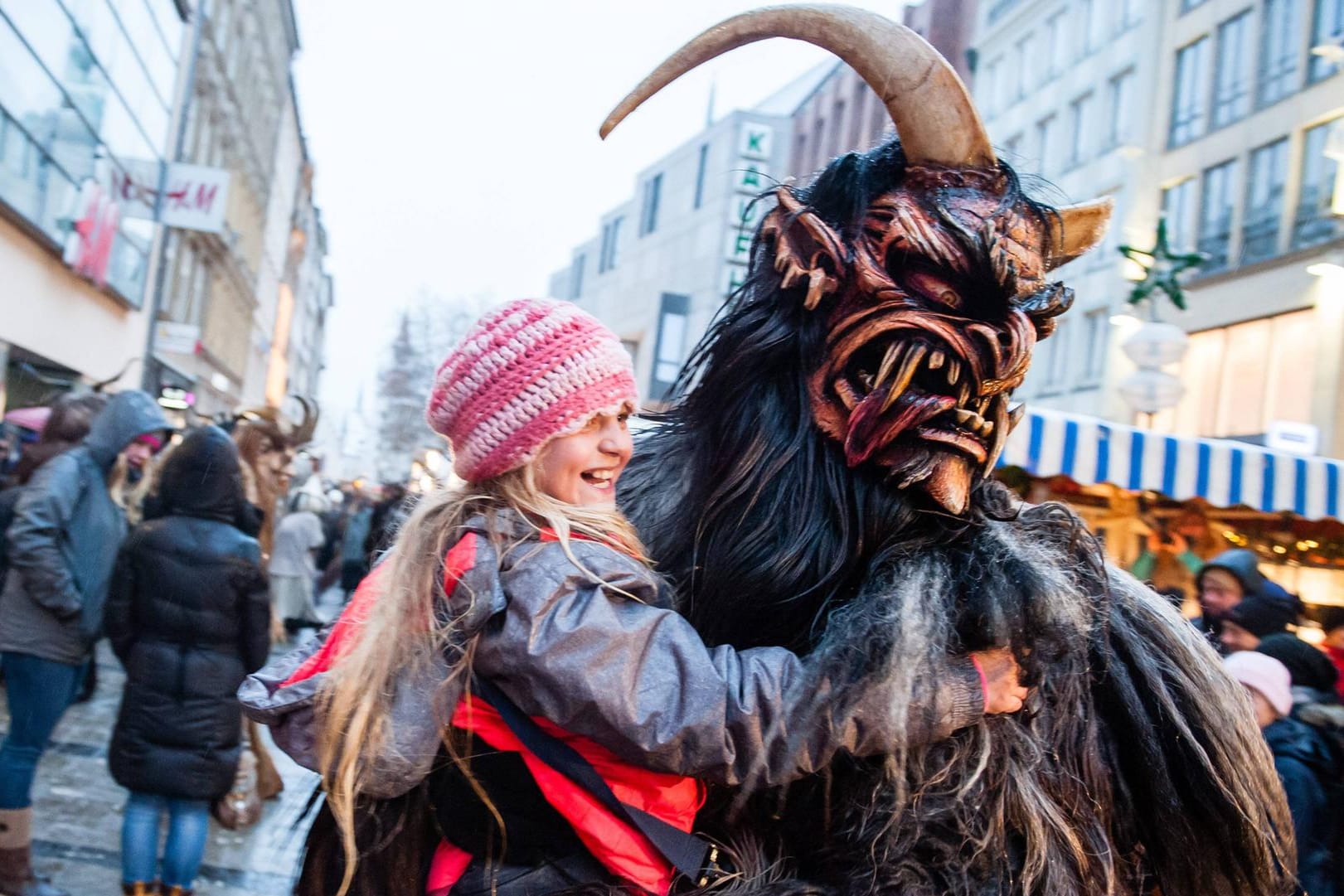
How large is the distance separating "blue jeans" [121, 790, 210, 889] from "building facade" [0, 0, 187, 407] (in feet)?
31.9

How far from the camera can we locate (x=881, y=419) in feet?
5.59

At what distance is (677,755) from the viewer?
1.62m

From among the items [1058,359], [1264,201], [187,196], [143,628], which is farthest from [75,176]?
[1058,359]

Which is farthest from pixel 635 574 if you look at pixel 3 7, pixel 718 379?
pixel 3 7

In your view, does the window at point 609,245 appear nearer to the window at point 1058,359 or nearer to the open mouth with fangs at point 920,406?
the window at point 1058,359

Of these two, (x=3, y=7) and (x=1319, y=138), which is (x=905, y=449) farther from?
(x=1319, y=138)

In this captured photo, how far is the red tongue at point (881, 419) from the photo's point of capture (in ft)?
5.48

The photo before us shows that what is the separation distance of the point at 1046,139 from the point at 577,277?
161 ft

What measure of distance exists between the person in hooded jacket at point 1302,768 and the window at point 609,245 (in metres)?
62.4

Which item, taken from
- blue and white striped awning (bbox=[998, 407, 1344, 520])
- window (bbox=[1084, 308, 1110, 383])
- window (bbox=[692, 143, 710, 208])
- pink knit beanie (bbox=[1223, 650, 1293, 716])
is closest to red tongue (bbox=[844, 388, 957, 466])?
pink knit beanie (bbox=[1223, 650, 1293, 716])

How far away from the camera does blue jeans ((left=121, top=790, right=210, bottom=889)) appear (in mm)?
4730

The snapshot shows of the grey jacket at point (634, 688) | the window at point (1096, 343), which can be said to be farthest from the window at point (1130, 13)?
the grey jacket at point (634, 688)

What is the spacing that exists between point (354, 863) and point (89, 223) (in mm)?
17394

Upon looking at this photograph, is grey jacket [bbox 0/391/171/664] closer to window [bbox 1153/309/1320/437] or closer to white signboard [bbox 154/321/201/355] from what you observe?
window [bbox 1153/309/1320/437]
